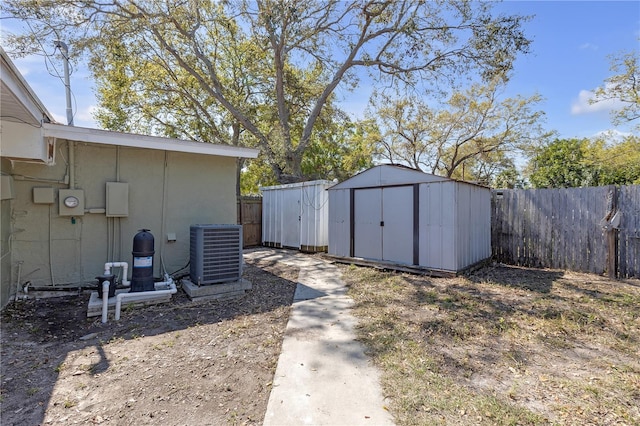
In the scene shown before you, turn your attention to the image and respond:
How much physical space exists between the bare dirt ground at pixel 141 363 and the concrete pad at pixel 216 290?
15cm

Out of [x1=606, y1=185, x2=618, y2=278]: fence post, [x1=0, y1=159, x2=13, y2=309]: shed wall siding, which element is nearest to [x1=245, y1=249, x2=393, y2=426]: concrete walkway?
[x1=0, y1=159, x2=13, y2=309]: shed wall siding

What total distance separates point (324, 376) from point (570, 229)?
632 centimetres

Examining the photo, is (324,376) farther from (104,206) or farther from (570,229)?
(570,229)

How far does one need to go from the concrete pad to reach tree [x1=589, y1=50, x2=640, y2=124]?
1373 centimetres

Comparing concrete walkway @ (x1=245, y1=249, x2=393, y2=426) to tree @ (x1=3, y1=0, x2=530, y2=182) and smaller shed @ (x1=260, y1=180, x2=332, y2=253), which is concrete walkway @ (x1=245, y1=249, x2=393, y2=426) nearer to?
smaller shed @ (x1=260, y1=180, x2=332, y2=253)

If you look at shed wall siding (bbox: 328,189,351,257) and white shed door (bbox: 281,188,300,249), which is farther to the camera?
white shed door (bbox: 281,188,300,249)

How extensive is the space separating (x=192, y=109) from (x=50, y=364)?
1359cm

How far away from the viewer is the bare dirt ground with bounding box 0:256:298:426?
6.41ft

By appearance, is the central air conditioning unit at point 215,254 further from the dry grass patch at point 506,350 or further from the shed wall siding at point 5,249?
the shed wall siding at point 5,249

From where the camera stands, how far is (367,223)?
6695 mm

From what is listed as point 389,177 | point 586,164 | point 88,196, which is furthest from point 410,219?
point 586,164

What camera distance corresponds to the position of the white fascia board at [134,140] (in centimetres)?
401

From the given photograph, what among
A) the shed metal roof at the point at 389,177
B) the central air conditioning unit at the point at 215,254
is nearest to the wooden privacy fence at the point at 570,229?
the shed metal roof at the point at 389,177

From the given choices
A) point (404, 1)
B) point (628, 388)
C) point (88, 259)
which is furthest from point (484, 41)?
point (88, 259)
